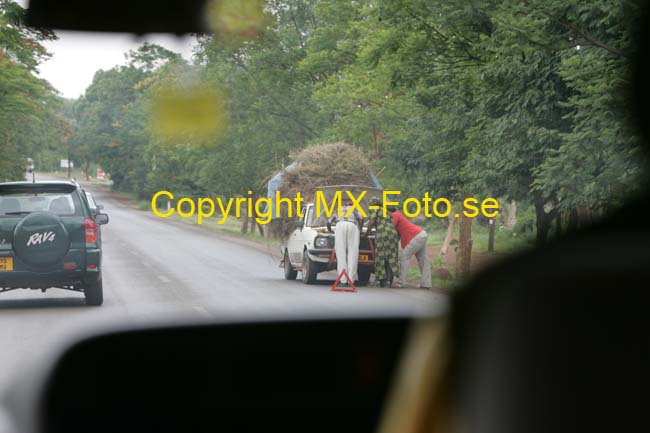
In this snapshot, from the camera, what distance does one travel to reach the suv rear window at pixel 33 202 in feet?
43.3

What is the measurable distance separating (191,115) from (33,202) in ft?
98.7

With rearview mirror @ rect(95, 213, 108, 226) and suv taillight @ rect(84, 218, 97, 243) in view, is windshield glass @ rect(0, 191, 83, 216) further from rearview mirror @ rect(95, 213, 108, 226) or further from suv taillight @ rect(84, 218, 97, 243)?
rearview mirror @ rect(95, 213, 108, 226)

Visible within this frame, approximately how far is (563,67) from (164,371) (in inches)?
527

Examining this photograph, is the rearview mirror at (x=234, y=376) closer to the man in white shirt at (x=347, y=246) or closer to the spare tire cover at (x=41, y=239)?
the spare tire cover at (x=41, y=239)

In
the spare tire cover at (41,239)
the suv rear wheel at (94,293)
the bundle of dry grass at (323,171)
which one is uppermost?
the bundle of dry grass at (323,171)

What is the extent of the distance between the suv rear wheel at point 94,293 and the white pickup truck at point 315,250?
6.24 meters

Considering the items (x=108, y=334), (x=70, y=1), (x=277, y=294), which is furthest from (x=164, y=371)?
(x=277, y=294)

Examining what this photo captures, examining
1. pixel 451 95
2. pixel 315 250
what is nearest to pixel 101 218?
pixel 315 250

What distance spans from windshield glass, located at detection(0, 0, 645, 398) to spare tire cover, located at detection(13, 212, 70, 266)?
3 centimetres

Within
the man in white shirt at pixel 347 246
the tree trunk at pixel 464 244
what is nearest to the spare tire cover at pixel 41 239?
the man in white shirt at pixel 347 246

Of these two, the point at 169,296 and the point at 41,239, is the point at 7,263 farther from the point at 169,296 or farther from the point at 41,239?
the point at 169,296

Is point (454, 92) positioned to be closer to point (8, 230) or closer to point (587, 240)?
point (8, 230)

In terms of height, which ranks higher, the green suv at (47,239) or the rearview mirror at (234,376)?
the rearview mirror at (234,376)

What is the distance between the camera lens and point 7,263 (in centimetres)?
1309
